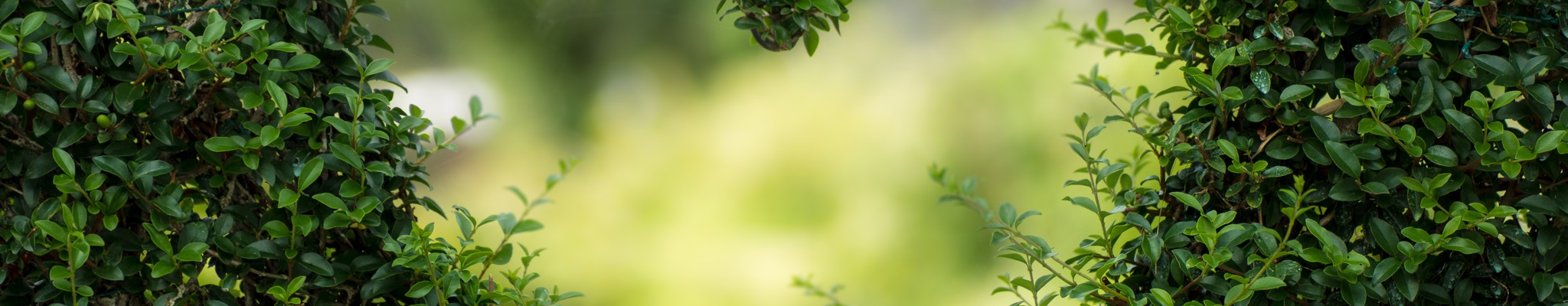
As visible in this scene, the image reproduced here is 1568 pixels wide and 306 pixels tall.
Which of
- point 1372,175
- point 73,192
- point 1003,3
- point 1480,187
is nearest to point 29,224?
point 73,192

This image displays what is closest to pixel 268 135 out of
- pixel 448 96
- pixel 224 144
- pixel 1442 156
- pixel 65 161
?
pixel 224 144

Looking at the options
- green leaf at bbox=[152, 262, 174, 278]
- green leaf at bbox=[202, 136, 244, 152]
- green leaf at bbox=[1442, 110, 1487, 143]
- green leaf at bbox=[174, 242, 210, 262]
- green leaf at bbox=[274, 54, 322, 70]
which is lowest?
green leaf at bbox=[1442, 110, 1487, 143]

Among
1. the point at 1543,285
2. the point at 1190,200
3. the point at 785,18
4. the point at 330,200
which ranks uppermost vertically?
the point at 785,18

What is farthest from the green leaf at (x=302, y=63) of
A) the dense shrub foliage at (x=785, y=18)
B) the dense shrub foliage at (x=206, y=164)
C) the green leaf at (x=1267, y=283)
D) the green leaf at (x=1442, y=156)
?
the green leaf at (x=1442, y=156)

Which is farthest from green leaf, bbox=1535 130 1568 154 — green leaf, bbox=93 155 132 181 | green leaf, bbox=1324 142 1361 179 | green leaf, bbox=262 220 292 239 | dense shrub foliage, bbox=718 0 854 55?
green leaf, bbox=93 155 132 181

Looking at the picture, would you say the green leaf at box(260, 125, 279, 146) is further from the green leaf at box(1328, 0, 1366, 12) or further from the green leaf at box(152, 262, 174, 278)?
the green leaf at box(1328, 0, 1366, 12)

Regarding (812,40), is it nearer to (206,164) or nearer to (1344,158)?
(1344,158)
